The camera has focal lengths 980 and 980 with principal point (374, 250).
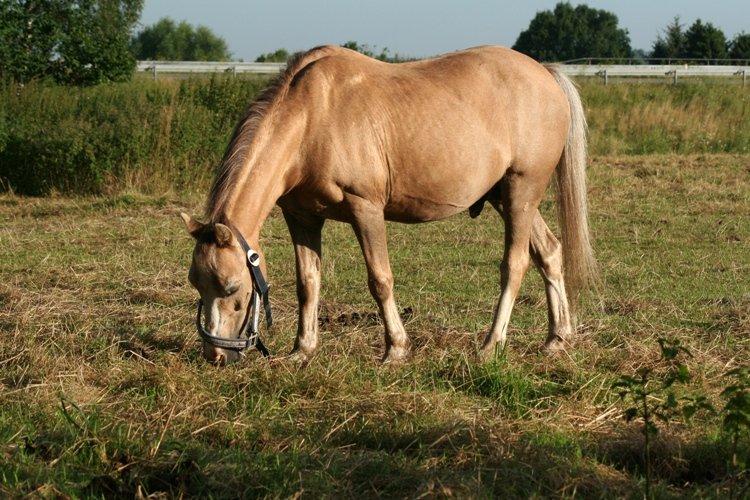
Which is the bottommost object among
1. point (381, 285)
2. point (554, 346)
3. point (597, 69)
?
point (554, 346)

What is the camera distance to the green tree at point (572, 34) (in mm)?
69125

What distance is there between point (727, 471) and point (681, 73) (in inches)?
1125

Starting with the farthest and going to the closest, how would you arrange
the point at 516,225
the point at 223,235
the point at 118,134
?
the point at 118,134 → the point at 516,225 → the point at 223,235

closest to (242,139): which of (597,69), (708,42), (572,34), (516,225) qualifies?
(516,225)

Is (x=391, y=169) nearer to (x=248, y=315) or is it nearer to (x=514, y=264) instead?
(x=514, y=264)

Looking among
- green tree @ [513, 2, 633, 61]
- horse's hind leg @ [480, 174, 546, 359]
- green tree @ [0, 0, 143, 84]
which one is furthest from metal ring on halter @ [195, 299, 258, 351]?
green tree @ [513, 2, 633, 61]

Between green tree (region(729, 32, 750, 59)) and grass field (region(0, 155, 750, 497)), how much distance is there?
41763 millimetres

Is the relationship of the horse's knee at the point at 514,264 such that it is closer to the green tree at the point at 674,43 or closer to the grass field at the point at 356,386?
the grass field at the point at 356,386

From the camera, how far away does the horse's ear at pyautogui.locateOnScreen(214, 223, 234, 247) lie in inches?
199

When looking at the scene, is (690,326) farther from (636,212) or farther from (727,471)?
(636,212)

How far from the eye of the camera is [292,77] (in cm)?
576

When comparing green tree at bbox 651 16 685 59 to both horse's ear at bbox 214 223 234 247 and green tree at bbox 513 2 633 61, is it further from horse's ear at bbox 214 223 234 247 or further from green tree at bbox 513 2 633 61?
horse's ear at bbox 214 223 234 247

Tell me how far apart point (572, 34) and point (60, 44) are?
181 ft

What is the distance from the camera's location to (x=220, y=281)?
5.12m
